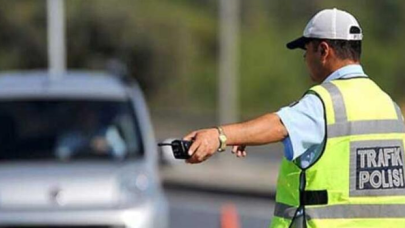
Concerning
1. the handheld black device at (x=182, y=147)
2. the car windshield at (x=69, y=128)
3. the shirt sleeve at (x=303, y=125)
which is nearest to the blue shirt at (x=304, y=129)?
the shirt sleeve at (x=303, y=125)

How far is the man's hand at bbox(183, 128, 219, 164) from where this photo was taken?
516 centimetres

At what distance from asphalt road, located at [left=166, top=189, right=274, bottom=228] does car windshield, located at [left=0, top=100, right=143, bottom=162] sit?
17.3 ft

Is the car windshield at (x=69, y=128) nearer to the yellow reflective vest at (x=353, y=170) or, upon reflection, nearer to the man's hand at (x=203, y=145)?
the yellow reflective vest at (x=353, y=170)

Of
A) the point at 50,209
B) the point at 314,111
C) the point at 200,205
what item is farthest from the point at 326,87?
the point at 200,205

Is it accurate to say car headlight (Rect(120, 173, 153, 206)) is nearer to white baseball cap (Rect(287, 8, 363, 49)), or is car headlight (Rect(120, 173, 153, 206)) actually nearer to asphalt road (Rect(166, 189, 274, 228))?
white baseball cap (Rect(287, 8, 363, 49))

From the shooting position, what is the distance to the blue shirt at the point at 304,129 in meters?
5.34

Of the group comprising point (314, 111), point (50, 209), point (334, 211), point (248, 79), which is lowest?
point (248, 79)

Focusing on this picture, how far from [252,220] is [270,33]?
28.7 metres

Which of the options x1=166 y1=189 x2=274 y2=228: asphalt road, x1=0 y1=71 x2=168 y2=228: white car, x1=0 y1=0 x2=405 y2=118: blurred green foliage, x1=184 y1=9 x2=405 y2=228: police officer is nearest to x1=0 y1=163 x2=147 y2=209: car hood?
x1=0 y1=71 x2=168 y2=228: white car

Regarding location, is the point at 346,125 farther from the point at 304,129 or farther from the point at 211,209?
the point at 211,209

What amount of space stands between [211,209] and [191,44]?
918 inches

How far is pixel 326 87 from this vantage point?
5551 millimetres

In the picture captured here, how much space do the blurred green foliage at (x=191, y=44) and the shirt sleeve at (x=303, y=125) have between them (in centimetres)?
3001

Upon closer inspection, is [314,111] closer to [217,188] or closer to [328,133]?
[328,133]
